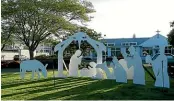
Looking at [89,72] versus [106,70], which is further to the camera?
[89,72]

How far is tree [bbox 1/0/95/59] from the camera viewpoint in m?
28.2

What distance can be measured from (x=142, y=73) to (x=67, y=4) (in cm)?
1825

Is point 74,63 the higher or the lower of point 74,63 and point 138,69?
the higher

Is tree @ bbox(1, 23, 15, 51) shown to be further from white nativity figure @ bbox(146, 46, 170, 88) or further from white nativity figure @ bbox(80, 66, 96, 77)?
white nativity figure @ bbox(146, 46, 170, 88)

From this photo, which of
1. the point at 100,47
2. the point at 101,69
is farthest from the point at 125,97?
the point at 100,47

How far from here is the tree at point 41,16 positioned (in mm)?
28156

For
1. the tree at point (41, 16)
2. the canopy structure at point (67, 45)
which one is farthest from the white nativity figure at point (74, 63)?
the tree at point (41, 16)

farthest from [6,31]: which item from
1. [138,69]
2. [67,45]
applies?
[138,69]

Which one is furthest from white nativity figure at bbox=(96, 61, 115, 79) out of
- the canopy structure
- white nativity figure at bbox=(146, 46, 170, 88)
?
white nativity figure at bbox=(146, 46, 170, 88)

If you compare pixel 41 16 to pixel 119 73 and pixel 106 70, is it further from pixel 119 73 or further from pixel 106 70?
pixel 119 73

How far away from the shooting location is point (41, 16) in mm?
28250

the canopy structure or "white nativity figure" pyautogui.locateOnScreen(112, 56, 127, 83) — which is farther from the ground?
the canopy structure

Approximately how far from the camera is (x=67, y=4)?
29000 millimetres

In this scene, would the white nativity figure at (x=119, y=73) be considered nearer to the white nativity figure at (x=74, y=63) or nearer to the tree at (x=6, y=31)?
the white nativity figure at (x=74, y=63)
